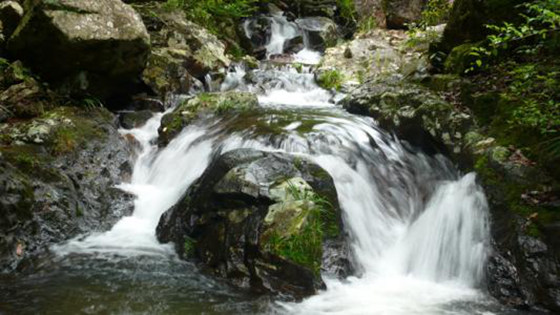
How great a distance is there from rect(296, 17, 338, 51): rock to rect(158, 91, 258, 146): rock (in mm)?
7429

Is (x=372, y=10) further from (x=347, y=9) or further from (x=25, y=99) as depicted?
(x=25, y=99)

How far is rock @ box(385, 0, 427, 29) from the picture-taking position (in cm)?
1479

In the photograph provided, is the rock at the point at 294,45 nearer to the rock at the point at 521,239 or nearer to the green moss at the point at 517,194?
the green moss at the point at 517,194

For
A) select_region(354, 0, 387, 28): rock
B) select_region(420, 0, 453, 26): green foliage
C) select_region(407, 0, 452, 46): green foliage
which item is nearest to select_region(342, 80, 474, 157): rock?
select_region(407, 0, 452, 46): green foliage

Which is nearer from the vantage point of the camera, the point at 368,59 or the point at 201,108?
the point at 201,108

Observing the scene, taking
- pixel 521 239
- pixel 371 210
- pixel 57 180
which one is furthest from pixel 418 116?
pixel 57 180

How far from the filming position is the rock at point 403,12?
1479cm

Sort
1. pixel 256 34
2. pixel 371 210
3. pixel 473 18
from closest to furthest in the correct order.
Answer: pixel 371 210 → pixel 473 18 → pixel 256 34

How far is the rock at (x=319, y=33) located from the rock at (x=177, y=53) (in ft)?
16.0

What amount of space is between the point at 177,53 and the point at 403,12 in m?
8.46

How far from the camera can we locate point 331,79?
10961 millimetres

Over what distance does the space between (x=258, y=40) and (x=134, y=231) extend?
35.2ft

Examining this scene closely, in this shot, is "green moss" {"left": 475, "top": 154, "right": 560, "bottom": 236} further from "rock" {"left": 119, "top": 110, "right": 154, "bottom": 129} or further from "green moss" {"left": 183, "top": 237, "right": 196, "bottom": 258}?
"rock" {"left": 119, "top": 110, "right": 154, "bottom": 129}

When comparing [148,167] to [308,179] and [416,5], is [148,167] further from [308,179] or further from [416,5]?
[416,5]
